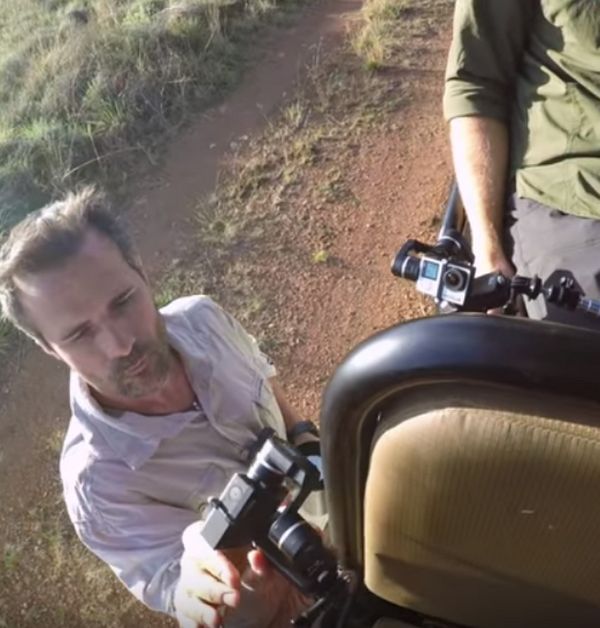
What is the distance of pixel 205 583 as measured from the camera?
1329mm

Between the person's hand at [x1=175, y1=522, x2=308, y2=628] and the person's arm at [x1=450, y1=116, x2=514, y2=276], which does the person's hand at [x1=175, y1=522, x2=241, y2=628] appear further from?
the person's arm at [x1=450, y1=116, x2=514, y2=276]

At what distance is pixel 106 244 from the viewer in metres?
1.61

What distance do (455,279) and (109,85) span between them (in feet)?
10.3

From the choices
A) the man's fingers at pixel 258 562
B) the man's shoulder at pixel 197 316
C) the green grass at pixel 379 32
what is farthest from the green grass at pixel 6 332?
the man's fingers at pixel 258 562

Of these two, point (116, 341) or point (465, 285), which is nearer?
point (465, 285)

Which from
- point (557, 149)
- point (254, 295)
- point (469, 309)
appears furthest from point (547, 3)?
point (254, 295)

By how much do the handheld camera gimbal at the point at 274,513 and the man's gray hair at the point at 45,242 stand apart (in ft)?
1.84

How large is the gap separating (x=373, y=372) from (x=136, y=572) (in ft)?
2.98

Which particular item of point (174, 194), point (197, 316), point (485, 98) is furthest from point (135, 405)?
point (174, 194)

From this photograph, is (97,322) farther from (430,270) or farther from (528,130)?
(528,130)

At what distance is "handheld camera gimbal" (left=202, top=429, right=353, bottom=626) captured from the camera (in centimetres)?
117

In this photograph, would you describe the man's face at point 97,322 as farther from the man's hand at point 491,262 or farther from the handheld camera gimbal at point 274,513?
the man's hand at point 491,262

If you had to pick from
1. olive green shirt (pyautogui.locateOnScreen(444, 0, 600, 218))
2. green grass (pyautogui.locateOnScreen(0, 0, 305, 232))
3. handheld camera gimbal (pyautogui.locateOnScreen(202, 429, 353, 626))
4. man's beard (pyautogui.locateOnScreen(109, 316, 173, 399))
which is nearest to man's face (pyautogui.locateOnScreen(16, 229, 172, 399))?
man's beard (pyautogui.locateOnScreen(109, 316, 173, 399))

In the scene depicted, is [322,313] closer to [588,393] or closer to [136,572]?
[136,572]
